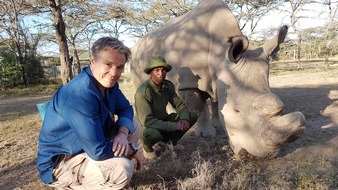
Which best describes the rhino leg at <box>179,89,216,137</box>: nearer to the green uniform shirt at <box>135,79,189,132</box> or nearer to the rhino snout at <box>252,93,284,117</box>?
the green uniform shirt at <box>135,79,189,132</box>

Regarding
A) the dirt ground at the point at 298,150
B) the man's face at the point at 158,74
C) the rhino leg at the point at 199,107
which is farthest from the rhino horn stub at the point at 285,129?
the rhino leg at the point at 199,107

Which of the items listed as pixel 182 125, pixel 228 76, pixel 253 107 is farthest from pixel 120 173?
pixel 228 76

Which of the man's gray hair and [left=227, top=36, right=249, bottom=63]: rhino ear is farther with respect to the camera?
[left=227, top=36, right=249, bottom=63]: rhino ear

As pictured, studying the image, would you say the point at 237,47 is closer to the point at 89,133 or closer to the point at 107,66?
the point at 107,66

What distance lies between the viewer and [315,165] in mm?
3438

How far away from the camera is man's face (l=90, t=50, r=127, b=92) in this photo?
231 cm

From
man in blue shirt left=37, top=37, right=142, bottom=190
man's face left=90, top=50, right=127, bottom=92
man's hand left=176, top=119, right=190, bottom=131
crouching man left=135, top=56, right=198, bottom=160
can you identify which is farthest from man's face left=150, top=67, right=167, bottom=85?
man's face left=90, top=50, right=127, bottom=92

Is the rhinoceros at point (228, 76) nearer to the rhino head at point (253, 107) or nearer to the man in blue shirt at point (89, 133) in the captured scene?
the rhino head at point (253, 107)

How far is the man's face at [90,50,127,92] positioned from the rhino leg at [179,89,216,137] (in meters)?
2.20

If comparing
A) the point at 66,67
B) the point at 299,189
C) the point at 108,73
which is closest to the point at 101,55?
the point at 108,73

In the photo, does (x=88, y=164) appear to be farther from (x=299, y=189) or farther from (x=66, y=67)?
(x=66, y=67)

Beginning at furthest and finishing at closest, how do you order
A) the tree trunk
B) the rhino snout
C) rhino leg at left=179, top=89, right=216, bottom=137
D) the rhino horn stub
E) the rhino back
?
the tree trunk → rhino leg at left=179, top=89, right=216, bottom=137 → the rhino back → the rhino snout → the rhino horn stub

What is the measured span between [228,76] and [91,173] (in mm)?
1949

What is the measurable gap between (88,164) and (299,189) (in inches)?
75.4
